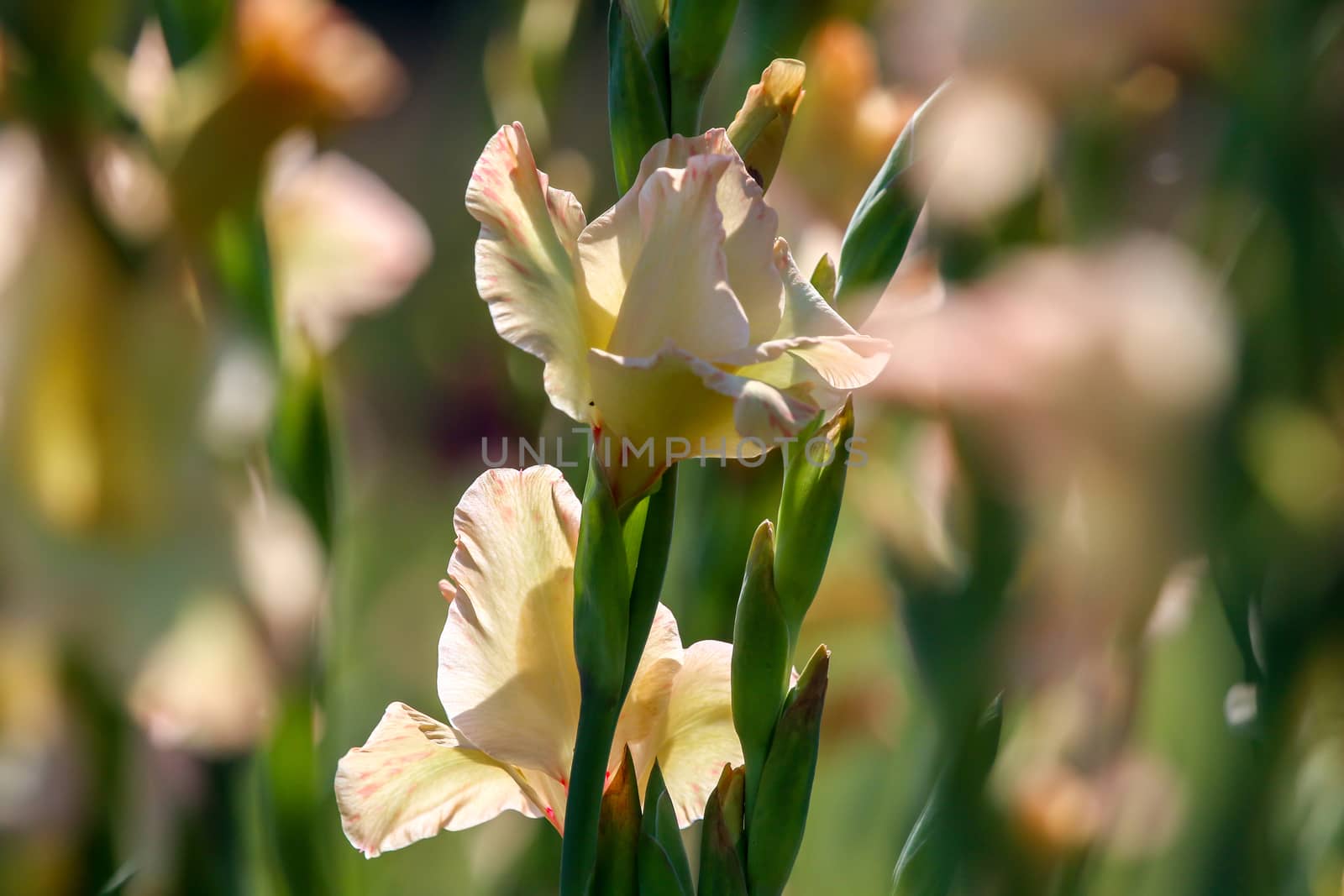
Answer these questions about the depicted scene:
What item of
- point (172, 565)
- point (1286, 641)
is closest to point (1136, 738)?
point (1286, 641)

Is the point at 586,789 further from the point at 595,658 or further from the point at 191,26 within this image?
the point at 191,26

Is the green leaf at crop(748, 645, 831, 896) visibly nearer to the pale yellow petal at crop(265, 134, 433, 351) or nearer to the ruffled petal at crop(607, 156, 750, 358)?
the ruffled petal at crop(607, 156, 750, 358)

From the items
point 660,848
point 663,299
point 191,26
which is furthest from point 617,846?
point 191,26

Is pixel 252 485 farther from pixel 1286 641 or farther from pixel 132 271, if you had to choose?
pixel 1286 641

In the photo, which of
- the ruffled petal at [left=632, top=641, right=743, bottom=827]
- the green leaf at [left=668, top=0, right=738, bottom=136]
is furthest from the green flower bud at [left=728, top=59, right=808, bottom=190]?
the ruffled petal at [left=632, top=641, right=743, bottom=827]

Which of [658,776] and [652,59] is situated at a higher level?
[652,59]

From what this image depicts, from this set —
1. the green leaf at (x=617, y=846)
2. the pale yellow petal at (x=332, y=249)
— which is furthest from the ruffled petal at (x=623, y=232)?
the pale yellow petal at (x=332, y=249)
